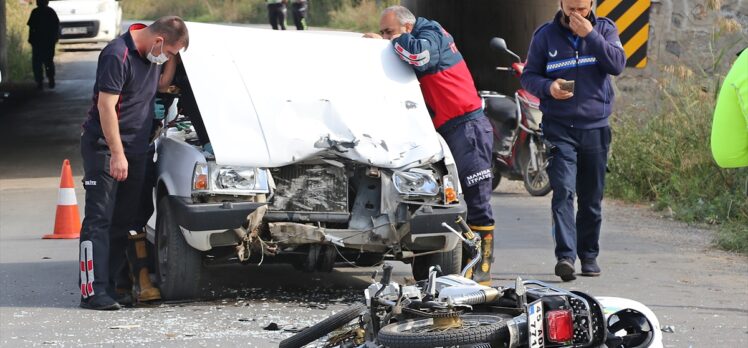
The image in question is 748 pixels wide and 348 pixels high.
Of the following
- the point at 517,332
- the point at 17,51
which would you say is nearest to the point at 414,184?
the point at 517,332

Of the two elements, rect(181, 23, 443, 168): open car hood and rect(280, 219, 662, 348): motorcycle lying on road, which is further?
rect(181, 23, 443, 168): open car hood

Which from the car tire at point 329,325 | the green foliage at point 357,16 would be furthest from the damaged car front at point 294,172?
the green foliage at point 357,16

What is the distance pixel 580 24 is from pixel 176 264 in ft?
10.3

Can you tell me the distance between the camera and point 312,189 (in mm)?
8375

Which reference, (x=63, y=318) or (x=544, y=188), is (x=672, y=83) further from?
(x=63, y=318)

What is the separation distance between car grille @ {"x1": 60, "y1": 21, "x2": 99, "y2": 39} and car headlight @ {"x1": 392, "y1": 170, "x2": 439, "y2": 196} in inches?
1034

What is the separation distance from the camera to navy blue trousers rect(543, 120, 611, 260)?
9.38 m

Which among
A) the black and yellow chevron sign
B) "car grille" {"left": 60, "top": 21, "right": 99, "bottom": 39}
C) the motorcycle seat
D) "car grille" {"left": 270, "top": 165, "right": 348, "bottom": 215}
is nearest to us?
"car grille" {"left": 270, "top": 165, "right": 348, "bottom": 215}

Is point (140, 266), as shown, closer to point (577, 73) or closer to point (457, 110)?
point (457, 110)

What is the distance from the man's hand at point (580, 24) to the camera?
360 inches

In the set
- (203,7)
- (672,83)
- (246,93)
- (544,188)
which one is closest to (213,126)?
(246,93)

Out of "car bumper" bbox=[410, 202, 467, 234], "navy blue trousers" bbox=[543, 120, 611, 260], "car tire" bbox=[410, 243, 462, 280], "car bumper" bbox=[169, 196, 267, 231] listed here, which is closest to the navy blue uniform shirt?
"car bumper" bbox=[169, 196, 267, 231]

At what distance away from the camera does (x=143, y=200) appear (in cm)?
889

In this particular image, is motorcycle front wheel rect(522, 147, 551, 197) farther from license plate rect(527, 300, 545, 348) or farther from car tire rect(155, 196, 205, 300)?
license plate rect(527, 300, 545, 348)
